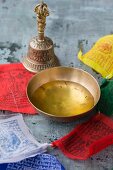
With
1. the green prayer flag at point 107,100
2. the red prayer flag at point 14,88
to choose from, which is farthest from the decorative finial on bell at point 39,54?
the green prayer flag at point 107,100

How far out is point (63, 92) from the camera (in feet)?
3.53

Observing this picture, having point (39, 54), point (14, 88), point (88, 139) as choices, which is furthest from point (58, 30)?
point (88, 139)

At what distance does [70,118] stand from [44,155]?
0.40 feet

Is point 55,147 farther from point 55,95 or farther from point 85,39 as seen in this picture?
point 85,39

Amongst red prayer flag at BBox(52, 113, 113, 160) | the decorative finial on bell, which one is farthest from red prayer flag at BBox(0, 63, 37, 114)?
red prayer flag at BBox(52, 113, 113, 160)

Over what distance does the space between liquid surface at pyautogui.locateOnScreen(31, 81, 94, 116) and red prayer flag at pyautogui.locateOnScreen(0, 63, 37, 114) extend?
4 cm

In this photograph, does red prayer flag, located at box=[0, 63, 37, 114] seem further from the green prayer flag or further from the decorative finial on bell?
the green prayer flag

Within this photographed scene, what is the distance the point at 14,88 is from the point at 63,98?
168 millimetres

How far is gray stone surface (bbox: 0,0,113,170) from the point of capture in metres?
1.00

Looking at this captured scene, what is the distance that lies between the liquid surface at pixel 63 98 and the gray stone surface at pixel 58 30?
0.11ft

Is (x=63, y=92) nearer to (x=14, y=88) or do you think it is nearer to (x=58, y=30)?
(x=14, y=88)

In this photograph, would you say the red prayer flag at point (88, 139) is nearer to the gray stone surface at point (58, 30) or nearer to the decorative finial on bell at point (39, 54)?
the gray stone surface at point (58, 30)

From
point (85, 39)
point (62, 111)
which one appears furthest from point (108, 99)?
point (85, 39)

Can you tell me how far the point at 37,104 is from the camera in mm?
1021
